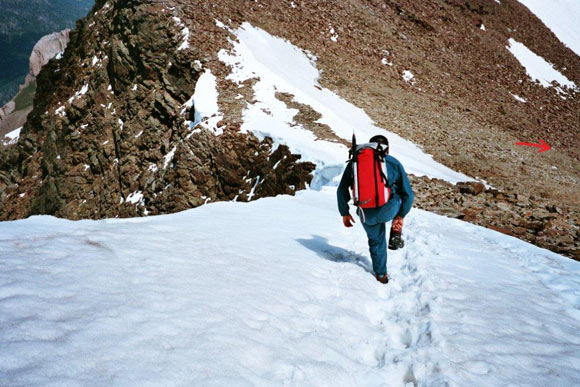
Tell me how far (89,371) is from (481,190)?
39.1ft

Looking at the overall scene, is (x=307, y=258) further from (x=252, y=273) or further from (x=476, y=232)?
(x=476, y=232)

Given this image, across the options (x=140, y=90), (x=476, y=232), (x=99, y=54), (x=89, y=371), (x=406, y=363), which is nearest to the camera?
(x=89, y=371)

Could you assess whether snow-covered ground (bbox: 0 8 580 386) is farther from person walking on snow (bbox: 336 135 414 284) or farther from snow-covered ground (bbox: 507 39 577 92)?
snow-covered ground (bbox: 507 39 577 92)

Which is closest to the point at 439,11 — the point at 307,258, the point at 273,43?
the point at 273,43

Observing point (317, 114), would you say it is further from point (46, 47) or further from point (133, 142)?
point (46, 47)

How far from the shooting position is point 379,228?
4035 millimetres

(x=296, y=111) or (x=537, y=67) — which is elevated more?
(x=537, y=67)

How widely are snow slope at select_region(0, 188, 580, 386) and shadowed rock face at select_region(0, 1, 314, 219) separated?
6.46 m

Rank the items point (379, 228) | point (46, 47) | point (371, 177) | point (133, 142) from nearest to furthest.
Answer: point (371, 177) < point (379, 228) < point (133, 142) < point (46, 47)

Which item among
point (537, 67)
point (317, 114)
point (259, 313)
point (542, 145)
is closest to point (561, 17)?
point (537, 67)

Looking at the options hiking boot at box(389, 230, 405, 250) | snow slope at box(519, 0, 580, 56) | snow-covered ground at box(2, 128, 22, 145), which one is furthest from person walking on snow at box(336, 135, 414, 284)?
snow slope at box(519, 0, 580, 56)

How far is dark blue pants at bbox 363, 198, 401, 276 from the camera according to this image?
12.7 feet

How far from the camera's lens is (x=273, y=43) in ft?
65.8

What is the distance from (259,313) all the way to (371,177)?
2.14 m
